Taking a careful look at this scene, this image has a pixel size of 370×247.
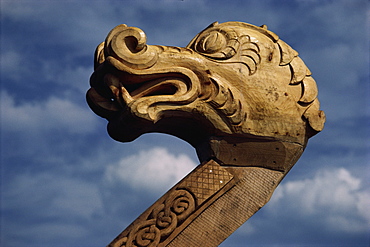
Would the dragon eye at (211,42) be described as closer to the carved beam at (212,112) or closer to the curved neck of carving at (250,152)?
the carved beam at (212,112)

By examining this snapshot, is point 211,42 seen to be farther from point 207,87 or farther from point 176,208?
point 176,208

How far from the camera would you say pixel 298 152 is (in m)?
5.82

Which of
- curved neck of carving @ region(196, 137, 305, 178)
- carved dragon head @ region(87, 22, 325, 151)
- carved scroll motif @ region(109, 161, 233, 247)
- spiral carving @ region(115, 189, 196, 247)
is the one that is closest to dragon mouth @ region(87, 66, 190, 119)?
carved dragon head @ region(87, 22, 325, 151)

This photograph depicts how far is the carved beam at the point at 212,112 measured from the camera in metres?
5.47

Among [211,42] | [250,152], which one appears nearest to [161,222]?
[250,152]

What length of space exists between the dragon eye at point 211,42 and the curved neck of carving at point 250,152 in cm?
77

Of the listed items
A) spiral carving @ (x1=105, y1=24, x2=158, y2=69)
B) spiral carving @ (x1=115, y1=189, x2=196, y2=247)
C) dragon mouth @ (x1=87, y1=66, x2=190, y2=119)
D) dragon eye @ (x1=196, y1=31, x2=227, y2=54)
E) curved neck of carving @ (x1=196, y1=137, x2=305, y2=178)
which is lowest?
spiral carving @ (x1=115, y1=189, x2=196, y2=247)

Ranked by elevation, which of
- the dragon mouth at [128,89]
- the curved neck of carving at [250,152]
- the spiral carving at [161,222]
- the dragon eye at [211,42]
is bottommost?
the spiral carving at [161,222]

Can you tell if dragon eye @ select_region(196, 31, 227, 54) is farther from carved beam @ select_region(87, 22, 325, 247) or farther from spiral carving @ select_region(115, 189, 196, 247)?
spiral carving @ select_region(115, 189, 196, 247)

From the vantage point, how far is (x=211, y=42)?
5723mm

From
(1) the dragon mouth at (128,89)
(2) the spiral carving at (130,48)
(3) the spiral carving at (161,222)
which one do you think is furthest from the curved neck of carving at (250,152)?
(2) the spiral carving at (130,48)

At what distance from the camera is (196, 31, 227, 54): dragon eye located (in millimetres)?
5695

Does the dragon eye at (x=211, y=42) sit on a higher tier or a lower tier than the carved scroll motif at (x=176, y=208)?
higher

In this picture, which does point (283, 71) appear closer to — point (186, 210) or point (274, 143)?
point (274, 143)
